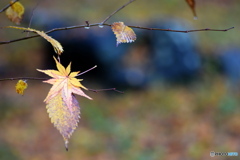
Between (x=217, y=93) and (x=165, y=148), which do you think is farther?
(x=217, y=93)

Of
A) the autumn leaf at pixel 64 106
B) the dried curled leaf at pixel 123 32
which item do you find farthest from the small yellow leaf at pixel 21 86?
the dried curled leaf at pixel 123 32

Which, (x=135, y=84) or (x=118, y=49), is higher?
(x=118, y=49)

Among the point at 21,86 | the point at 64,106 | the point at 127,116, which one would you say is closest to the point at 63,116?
the point at 64,106

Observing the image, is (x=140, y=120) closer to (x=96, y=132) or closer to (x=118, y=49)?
(x=96, y=132)

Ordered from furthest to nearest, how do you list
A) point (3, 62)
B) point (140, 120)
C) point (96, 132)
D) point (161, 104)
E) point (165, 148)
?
1. point (3, 62)
2. point (161, 104)
3. point (140, 120)
4. point (96, 132)
5. point (165, 148)

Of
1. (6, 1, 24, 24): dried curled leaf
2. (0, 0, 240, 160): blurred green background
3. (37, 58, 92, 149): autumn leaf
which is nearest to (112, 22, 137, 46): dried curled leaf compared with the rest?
(37, 58, 92, 149): autumn leaf

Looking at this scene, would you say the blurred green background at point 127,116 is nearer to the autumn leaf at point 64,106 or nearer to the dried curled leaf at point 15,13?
the dried curled leaf at point 15,13

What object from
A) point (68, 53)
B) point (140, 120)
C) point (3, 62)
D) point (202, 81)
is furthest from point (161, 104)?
point (3, 62)

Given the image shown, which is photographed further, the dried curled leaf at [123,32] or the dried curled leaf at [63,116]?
the dried curled leaf at [123,32]

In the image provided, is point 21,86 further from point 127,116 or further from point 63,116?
point 127,116
